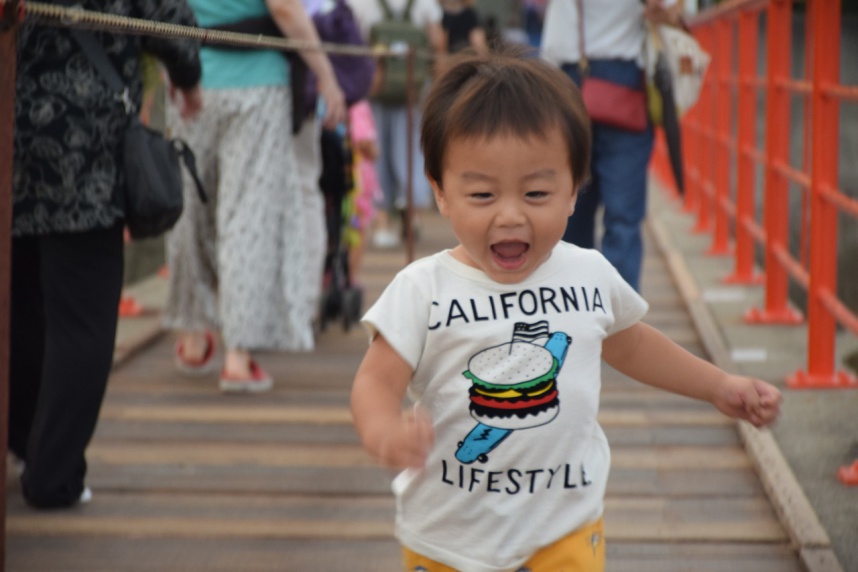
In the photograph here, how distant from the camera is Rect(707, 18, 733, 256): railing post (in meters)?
8.61

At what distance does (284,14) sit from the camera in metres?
5.04

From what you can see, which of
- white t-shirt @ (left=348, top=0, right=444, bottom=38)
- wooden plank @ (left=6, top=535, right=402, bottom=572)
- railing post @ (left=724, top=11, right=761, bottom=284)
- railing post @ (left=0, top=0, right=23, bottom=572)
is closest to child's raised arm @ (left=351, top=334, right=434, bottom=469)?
railing post @ (left=0, top=0, right=23, bottom=572)

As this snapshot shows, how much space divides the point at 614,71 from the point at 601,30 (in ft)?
0.54

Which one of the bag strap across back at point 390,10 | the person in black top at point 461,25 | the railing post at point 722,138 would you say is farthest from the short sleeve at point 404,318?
the bag strap across back at point 390,10

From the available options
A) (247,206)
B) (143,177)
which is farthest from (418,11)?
(143,177)

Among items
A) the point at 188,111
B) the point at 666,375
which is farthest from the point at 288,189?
the point at 666,375

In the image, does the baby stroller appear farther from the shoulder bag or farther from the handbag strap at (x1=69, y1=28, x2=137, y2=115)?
the handbag strap at (x1=69, y1=28, x2=137, y2=115)

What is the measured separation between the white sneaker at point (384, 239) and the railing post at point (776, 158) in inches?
147

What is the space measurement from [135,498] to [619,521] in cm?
139

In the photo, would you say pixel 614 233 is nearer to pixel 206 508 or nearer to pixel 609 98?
pixel 609 98

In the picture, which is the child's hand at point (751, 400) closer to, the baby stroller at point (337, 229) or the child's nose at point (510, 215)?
the child's nose at point (510, 215)

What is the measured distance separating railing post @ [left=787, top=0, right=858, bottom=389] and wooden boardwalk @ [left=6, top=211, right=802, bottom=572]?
1.51ft

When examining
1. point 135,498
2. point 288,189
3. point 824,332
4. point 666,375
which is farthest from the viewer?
point 288,189

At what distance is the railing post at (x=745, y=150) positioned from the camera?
7469 mm
